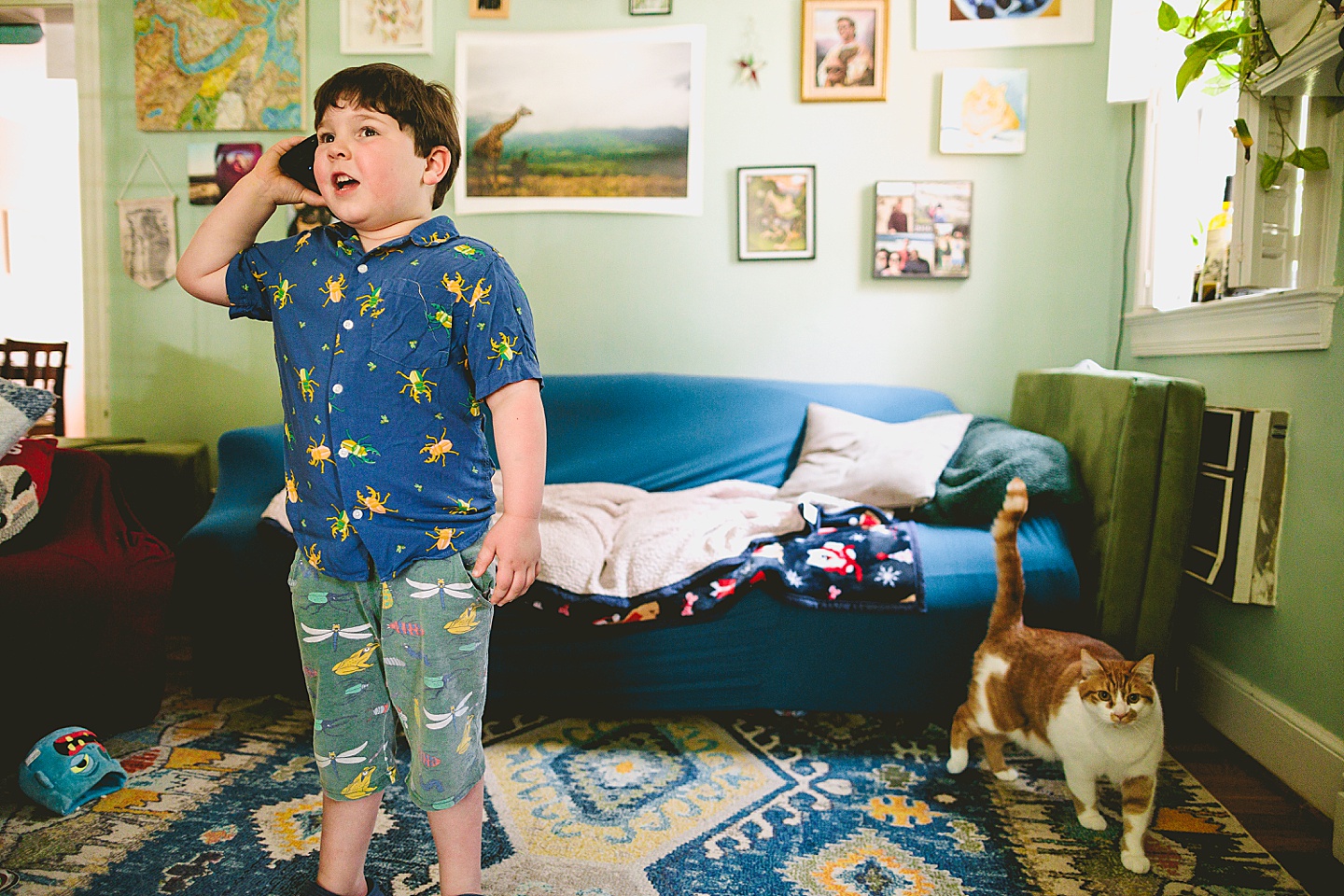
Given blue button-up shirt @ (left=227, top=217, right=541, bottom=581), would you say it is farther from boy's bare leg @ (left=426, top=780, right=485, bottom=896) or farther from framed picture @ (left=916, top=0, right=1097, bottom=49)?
framed picture @ (left=916, top=0, right=1097, bottom=49)

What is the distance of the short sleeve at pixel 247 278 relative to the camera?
96 centimetres

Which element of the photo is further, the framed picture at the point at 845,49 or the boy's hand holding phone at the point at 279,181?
the framed picture at the point at 845,49

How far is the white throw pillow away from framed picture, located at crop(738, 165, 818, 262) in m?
0.54

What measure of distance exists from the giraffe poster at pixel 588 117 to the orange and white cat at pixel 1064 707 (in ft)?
Answer: 5.20

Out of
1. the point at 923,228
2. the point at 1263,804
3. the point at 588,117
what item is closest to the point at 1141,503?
the point at 1263,804

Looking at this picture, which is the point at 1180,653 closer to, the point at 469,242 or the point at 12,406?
the point at 469,242

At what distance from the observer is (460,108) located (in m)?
2.58

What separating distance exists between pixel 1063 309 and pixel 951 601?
135cm

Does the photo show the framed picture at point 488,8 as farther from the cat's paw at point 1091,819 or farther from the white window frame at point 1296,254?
the cat's paw at point 1091,819

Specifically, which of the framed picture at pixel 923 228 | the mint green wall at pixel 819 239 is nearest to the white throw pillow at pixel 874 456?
the mint green wall at pixel 819 239

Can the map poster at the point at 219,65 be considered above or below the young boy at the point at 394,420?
above

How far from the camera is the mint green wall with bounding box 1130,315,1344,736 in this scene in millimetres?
1461

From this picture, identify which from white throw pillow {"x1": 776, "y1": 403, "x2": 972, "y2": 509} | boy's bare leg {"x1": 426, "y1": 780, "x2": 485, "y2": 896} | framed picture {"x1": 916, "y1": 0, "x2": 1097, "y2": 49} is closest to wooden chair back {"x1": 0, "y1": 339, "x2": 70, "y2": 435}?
white throw pillow {"x1": 776, "y1": 403, "x2": 972, "y2": 509}

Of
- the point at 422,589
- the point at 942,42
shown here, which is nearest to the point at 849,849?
the point at 422,589
